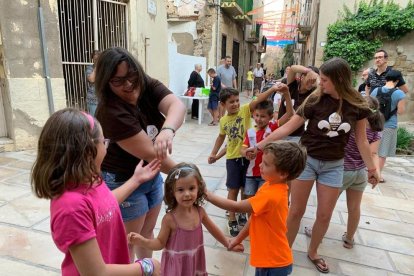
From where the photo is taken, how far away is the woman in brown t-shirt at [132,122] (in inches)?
62.7

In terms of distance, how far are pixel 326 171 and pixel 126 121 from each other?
163cm

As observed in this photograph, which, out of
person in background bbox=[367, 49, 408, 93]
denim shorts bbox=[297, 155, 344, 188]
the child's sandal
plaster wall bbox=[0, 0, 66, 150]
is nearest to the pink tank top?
denim shorts bbox=[297, 155, 344, 188]

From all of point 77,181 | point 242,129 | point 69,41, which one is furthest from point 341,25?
point 77,181

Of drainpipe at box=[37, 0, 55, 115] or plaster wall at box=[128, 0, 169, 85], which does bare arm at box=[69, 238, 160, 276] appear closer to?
drainpipe at box=[37, 0, 55, 115]

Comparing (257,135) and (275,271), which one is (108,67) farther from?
(257,135)

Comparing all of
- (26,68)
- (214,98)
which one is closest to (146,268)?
(26,68)

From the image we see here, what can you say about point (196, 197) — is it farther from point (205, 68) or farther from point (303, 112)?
point (205, 68)

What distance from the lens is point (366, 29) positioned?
438 inches

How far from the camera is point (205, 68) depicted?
12758 millimetres

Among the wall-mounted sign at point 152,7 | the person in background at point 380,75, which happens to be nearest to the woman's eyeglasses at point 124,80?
the person in background at point 380,75

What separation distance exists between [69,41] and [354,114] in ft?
18.1

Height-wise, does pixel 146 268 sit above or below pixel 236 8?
below

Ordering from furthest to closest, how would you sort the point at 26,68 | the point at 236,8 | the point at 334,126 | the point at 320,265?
the point at 236,8 < the point at 26,68 < the point at 320,265 < the point at 334,126

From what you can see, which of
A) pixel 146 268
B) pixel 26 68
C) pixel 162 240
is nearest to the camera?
pixel 146 268
